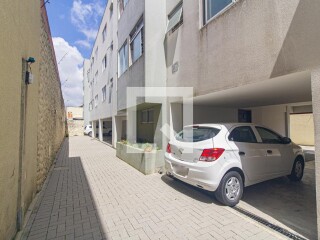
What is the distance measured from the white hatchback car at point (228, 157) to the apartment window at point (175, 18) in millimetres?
3840

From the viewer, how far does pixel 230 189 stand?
436 cm

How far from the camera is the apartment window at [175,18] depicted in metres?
6.68

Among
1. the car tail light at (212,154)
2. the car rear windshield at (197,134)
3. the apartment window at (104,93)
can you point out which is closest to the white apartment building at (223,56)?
the car rear windshield at (197,134)

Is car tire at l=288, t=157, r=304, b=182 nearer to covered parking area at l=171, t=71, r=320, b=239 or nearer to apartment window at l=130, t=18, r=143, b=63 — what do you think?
covered parking area at l=171, t=71, r=320, b=239

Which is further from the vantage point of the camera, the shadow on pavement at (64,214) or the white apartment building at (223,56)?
the shadow on pavement at (64,214)

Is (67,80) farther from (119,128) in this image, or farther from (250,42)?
(250,42)

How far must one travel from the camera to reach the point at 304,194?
495 cm

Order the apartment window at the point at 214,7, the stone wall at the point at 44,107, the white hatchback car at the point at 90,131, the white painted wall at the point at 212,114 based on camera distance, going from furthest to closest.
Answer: the white hatchback car at the point at 90,131 → the white painted wall at the point at 212,114 → the stone wall at the point at 44,107 → the apartment window at the point at 214,7

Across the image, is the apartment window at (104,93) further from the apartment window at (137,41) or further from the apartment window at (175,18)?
the apartment window at (175,18)

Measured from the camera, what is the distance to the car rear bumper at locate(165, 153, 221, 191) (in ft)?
13.6

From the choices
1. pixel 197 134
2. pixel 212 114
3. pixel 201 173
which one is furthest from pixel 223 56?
pixel 212 114

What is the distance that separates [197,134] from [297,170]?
3.47m

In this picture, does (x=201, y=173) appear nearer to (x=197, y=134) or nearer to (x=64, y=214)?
(x=197, y=134)

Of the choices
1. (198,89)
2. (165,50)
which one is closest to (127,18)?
(165,50)
